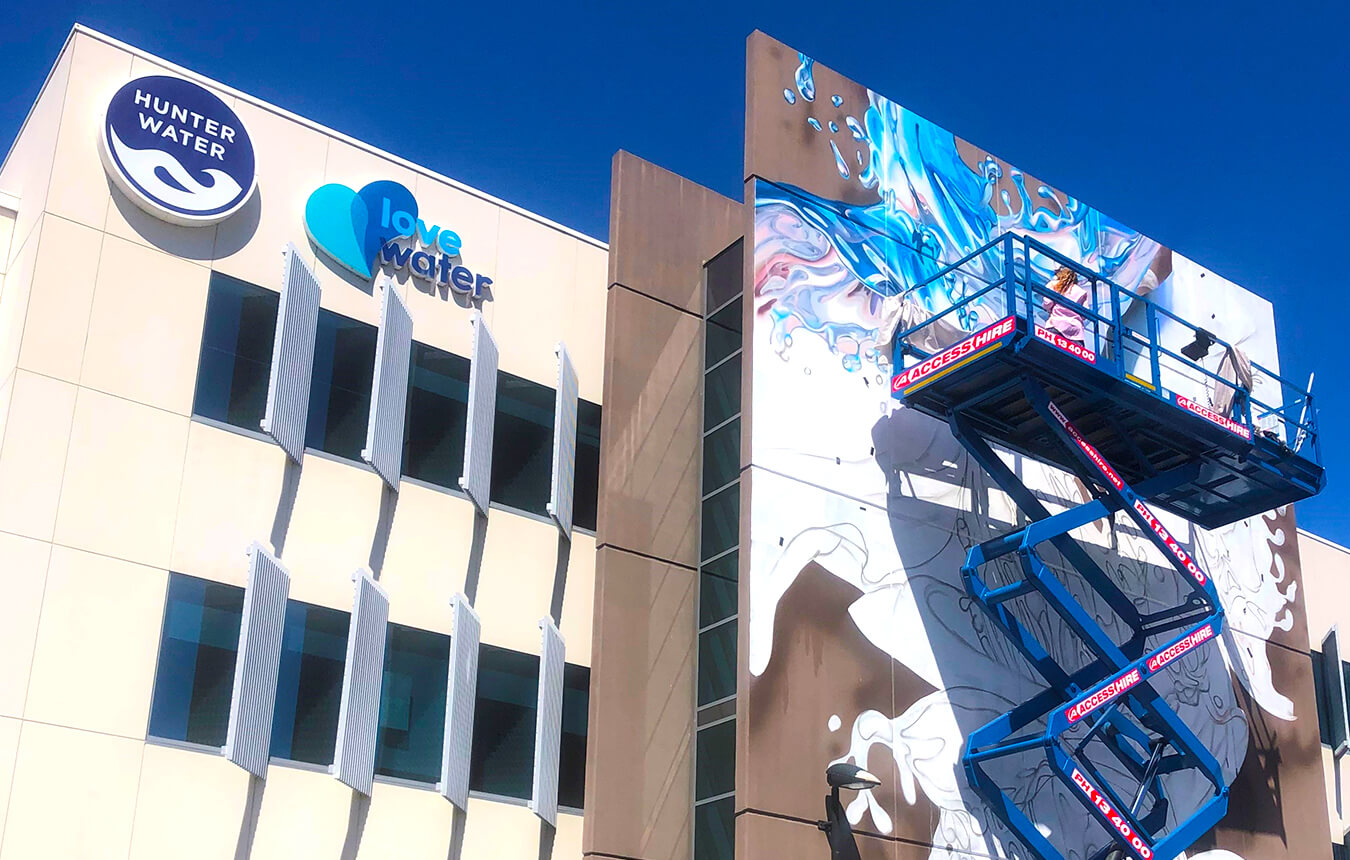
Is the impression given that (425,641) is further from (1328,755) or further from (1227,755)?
(1328,755)

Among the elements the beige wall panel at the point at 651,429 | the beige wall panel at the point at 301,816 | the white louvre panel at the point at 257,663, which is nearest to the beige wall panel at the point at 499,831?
the beige wall panel at the point at 301,816

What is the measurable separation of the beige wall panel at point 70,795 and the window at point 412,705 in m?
3.48

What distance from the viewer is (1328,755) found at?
32812mm

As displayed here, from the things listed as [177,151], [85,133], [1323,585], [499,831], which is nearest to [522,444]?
[499,831]

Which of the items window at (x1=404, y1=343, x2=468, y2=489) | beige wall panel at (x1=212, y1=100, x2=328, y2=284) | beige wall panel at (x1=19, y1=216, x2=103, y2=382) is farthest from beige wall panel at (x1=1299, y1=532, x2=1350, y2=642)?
beige wall panel at (x1=19, y1=216, x2=103, y2=382)

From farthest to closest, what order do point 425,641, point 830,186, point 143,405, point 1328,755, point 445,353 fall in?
point 1328,755 → point 830,186 → point 445,353 → point 425,641 → point 143,405

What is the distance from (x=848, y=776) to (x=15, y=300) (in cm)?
1264

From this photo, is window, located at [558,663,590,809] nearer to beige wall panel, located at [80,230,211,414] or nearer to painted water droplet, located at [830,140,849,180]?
beige wall panel, located at [80,230,211,414]

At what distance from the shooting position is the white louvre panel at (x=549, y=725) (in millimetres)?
21141

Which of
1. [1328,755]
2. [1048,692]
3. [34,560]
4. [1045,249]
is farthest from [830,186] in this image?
[1328,755]

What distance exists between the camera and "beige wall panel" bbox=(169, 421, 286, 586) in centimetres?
1984

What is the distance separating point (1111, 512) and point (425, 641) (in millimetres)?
11283

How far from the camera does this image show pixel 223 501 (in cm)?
2025

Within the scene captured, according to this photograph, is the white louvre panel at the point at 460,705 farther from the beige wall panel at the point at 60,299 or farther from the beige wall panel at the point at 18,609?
the beige wall panel at the point at 60,299
